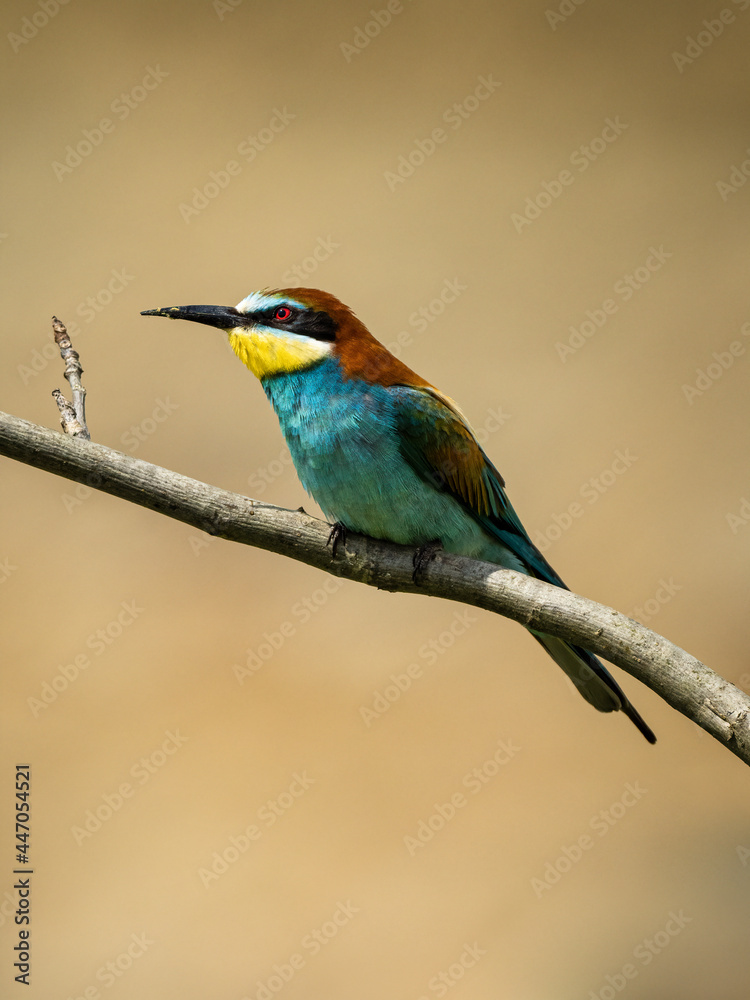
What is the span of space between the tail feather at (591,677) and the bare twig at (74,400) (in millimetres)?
858

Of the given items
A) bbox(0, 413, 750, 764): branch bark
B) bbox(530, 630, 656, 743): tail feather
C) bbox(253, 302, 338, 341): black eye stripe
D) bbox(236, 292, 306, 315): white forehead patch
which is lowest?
bbox(530, 630, 656, 743): tail feather

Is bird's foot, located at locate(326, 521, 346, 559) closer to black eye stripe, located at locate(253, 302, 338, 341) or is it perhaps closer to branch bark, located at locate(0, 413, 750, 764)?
branch bark, located at locate(0, 413, 750, 764)

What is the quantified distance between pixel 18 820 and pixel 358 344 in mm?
2388

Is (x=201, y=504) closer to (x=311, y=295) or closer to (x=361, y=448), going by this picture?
(x=361, y=448)

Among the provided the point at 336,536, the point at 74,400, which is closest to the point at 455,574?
the point at 336,536

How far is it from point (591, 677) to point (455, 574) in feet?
1.33

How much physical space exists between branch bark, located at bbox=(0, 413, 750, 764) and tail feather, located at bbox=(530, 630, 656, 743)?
312mm

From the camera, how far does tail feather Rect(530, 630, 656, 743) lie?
1.61 meters

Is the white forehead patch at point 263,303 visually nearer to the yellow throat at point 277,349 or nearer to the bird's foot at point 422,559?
the yellow throat at point 277,349

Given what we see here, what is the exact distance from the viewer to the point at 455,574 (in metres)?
1.40

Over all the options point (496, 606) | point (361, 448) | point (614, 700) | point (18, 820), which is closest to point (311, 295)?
point (361, 448)

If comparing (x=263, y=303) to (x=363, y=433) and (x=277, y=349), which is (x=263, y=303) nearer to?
(x=277, y=349)

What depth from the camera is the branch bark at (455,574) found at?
1184mm

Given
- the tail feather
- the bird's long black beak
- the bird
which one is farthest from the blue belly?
the tail feather
